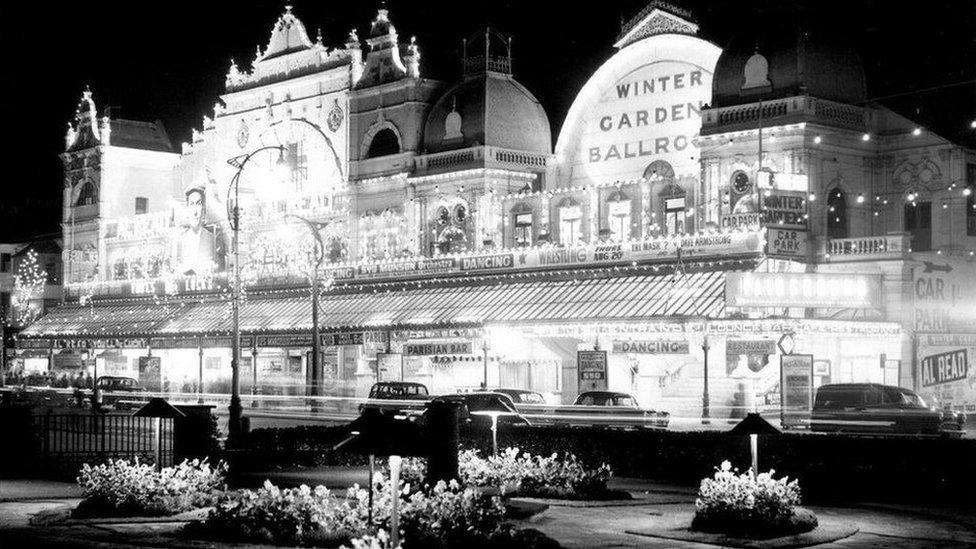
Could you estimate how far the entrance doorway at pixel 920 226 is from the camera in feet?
157

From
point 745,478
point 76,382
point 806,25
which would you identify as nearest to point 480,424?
point 745,478

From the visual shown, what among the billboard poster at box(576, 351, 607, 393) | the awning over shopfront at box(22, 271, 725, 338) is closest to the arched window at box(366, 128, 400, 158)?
the awning over shopfront at box(22, 271, 725, 338)

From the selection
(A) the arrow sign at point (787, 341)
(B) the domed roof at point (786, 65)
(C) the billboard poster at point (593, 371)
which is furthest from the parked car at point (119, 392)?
(A) the arrow sign at point (787, 341)

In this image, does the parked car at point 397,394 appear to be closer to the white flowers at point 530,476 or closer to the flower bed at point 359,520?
the white flowers at point 530,476

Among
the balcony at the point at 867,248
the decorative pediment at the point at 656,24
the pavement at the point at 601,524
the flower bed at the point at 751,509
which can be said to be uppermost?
the decorative pediment at the point at 656,24

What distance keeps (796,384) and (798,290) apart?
5637mm

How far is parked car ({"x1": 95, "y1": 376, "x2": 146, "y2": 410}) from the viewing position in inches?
2199

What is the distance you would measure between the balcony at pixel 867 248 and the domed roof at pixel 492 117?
16060 mm

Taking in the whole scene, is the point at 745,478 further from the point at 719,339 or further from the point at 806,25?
the point at 806,25

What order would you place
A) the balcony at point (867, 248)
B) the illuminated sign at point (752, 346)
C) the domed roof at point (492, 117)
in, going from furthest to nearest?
1. the domed roof at point (492, 117)
2. the balcony at point (867, 248)
3. the illuminated sign at point (752, 346)

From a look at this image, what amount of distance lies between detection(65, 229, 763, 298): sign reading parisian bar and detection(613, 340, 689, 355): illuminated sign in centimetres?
400

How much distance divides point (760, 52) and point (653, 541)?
31.7 meters

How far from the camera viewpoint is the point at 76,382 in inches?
2884

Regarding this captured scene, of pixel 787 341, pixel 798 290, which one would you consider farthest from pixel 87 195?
pixel 787 341
